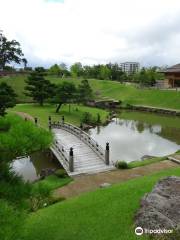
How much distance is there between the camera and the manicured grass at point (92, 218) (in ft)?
26.0

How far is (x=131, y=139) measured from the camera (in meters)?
29.5

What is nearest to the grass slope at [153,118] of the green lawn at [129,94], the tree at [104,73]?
the green lawn at [129,94]

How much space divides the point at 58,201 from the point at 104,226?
15.2 ft

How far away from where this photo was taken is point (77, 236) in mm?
7938

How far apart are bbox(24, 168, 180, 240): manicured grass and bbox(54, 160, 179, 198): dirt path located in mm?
2780

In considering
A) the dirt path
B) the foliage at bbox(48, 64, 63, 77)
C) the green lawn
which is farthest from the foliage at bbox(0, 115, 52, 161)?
the foliage at bbox(48, 64, 63, 77)

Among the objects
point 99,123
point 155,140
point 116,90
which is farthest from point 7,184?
point 116,90

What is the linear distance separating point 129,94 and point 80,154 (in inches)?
1618

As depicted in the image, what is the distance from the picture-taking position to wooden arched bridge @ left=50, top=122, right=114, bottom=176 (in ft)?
57.1

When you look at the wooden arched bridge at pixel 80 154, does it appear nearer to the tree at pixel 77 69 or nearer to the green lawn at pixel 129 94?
the green lawn at pixel 129 94

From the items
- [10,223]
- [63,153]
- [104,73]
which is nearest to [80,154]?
[63,153]

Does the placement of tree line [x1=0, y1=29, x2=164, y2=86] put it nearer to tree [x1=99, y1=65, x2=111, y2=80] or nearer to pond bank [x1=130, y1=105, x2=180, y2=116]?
tree [x1=99, y1=65, x2=111, y2=80]

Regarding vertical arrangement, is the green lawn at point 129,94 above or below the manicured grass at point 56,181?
above

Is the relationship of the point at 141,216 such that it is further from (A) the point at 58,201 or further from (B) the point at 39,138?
(A) the point at 58,201
